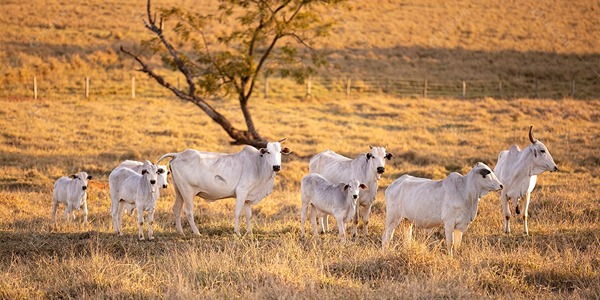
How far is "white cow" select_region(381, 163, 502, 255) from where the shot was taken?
1038cm

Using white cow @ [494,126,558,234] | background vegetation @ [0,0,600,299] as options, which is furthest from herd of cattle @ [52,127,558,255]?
background vegetation @ [0,0,600,299]

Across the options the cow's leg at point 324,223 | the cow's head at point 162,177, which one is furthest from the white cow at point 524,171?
the cow's head at point 162,177

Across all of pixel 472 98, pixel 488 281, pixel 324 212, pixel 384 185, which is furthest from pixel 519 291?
pixel 472 98

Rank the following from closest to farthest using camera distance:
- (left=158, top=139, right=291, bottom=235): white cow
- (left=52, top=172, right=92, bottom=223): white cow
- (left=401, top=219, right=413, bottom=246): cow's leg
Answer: (left=401, top=219, right=413, bottom=246): cow's leg
(left=158, top=139, right=291, bottom=235): white cow
(left=52, top=172, right=92, bottom=223): white cow

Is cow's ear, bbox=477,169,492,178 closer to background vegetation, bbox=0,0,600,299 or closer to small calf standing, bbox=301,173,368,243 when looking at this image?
background vegetation, bbox=0,0,600,299

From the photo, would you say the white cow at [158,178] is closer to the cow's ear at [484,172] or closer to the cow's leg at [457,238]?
the cow's leg at [457,238]

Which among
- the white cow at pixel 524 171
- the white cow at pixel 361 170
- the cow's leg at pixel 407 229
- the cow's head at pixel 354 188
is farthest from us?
the white cow at pixel 524 171

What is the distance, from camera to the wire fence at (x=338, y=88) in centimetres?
3566

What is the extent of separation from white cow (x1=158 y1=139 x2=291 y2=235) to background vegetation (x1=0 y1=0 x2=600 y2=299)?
0.66 m

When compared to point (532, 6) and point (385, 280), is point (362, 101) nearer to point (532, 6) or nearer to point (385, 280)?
point (385, 280)

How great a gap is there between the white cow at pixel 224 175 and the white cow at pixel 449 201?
3184 millimetres

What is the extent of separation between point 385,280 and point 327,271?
0.89 metres

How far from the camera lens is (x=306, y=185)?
41.0 feet

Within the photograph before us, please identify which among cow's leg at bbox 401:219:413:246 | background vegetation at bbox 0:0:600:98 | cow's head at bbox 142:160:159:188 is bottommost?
cow's leg at bbox 401:219:413:246
